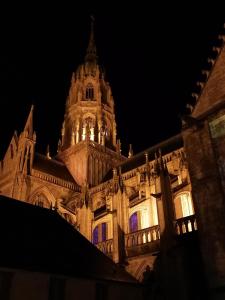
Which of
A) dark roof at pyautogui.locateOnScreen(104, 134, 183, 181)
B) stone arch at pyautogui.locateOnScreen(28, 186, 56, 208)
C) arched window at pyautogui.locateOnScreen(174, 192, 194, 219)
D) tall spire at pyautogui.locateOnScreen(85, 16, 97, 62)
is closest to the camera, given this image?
arched window at pyautogui.locateOnScreen(174, 192, 194, 219)

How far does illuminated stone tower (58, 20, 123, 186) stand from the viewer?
3741 cm

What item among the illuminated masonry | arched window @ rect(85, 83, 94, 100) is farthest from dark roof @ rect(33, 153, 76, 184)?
arched window @ rect(85, 83, 94, 100)

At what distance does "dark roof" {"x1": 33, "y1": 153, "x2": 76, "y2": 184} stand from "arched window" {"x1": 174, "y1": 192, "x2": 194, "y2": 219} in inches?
612

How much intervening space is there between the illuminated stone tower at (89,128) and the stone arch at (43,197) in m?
4.98

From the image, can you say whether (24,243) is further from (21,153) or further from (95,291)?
(21,153)

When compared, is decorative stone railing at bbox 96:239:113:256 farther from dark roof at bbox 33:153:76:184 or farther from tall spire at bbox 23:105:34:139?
tall spire at bbox 23:105:34:139

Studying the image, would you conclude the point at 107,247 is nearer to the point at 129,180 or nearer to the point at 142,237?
the point at 142,237

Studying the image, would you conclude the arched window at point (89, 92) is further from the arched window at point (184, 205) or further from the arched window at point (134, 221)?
the arched window at point (184, 205)

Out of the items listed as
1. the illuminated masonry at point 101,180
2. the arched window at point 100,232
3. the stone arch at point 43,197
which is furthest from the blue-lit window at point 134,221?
the stone arch at point 43,197

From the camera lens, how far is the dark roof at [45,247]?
11.7m

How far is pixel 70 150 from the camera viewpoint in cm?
3938

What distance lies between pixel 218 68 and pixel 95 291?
11372mm

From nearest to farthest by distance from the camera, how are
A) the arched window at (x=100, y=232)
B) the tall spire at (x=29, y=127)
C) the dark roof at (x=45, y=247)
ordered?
the dark roof at (x=45, y=247), the arched window at (x=100, y=232), the tall spire at (x=29, y=127)

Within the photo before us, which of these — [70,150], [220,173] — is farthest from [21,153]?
[220,173]
